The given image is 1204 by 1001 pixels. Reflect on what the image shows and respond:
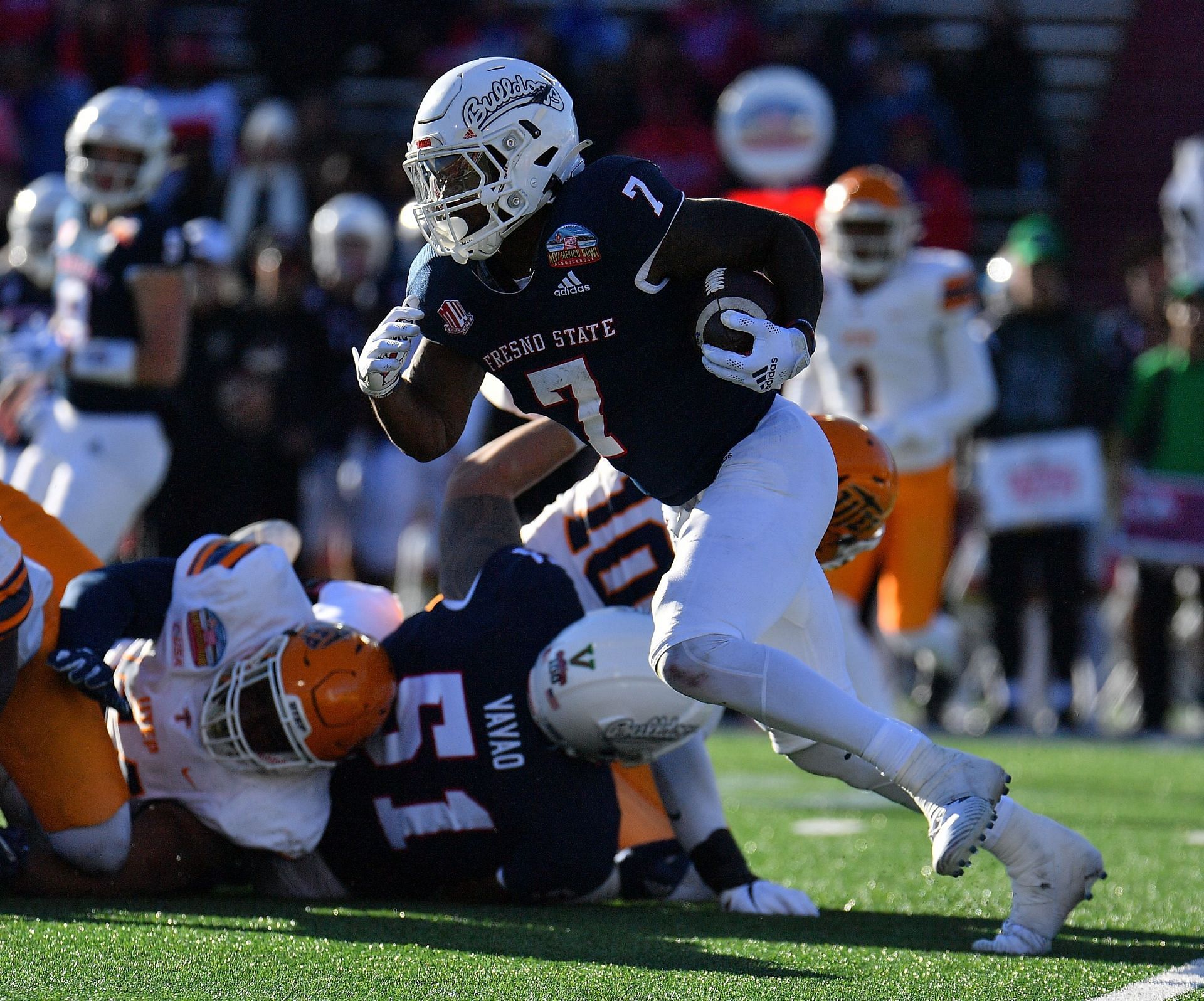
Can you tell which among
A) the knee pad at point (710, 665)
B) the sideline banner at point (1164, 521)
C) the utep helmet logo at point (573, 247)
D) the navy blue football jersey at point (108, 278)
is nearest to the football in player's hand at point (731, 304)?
the utep helmet logo at point (573, 247)

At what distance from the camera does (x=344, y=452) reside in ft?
27.8

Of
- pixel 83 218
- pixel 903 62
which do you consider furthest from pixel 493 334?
pixel 903 62

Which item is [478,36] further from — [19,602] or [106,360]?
[19,602]

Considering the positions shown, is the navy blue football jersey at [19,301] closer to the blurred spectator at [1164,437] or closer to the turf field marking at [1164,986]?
the blurred spectator at [1164,437]

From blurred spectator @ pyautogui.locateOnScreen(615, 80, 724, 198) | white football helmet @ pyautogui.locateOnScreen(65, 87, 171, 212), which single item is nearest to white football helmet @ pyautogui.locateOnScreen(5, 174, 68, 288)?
white football helmet @ pyautogui.locateOnScreen(65, 87, 171, 212)

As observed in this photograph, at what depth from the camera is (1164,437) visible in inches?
306

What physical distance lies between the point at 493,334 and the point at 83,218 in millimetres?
2938

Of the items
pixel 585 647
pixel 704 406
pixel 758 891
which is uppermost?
pixel 704 406

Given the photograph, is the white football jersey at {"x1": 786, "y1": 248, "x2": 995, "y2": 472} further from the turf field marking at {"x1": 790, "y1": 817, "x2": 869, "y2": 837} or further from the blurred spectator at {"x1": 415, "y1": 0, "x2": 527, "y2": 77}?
the blurred spectator at {"x1": 415, "y1": 0, "x2": 527, "y2": 77}

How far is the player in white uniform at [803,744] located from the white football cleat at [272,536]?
0.43 meters

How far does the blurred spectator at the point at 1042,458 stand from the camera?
7.69 metres

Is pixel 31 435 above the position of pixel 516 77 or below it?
below

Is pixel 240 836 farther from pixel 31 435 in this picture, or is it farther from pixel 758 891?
pixel 31 435

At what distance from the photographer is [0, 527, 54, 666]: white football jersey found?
3.08 meters
